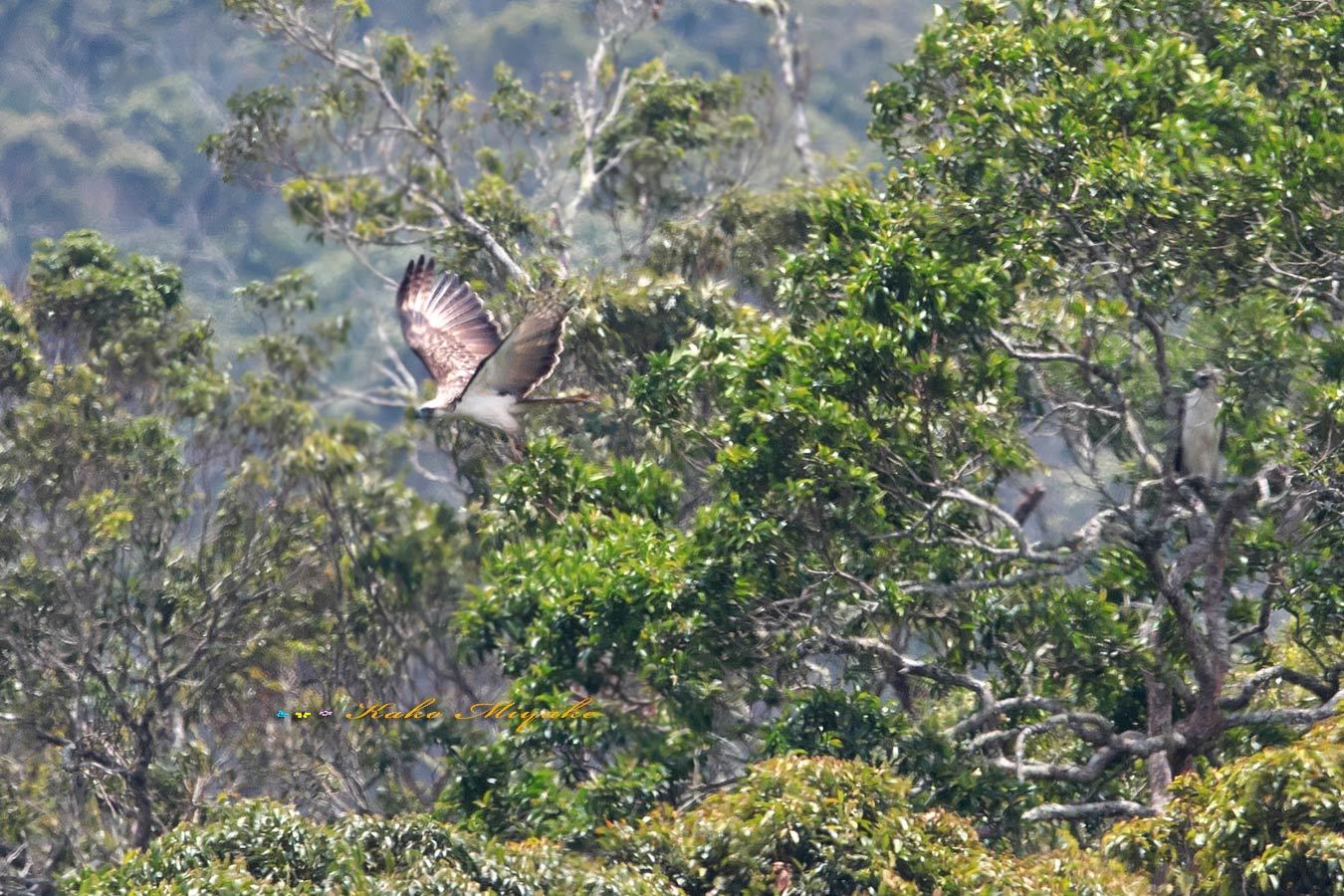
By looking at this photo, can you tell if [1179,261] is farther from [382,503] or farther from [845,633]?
[382,503]

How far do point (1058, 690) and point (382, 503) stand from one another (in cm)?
1184

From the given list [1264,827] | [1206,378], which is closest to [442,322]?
[1206,378]

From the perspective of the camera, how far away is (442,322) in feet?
49.8

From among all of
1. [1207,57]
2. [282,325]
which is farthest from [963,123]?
[282,325]

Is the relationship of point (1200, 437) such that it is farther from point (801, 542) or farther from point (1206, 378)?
point (801, 542)

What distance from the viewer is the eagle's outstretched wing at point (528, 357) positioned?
12.8m

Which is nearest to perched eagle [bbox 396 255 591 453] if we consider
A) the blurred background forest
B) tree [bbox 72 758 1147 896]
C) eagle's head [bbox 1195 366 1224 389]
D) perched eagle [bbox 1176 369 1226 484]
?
tree [bbox 72 758 1147 896]

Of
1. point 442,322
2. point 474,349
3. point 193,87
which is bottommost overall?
point 474,349

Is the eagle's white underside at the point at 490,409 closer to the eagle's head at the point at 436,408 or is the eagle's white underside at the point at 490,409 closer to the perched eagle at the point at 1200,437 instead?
the eagle's head at the point at 436,408

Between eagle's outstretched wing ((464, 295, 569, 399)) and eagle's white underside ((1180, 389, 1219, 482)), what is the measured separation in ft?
14.2

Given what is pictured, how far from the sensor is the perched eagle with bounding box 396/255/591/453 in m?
12.8

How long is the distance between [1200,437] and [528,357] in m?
4.64

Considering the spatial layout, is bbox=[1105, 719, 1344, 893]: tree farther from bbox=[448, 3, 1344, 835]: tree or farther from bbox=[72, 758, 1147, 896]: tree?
bbox=[448, 3, 1344, 835]: tree

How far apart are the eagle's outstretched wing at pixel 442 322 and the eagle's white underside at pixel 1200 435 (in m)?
5.67
